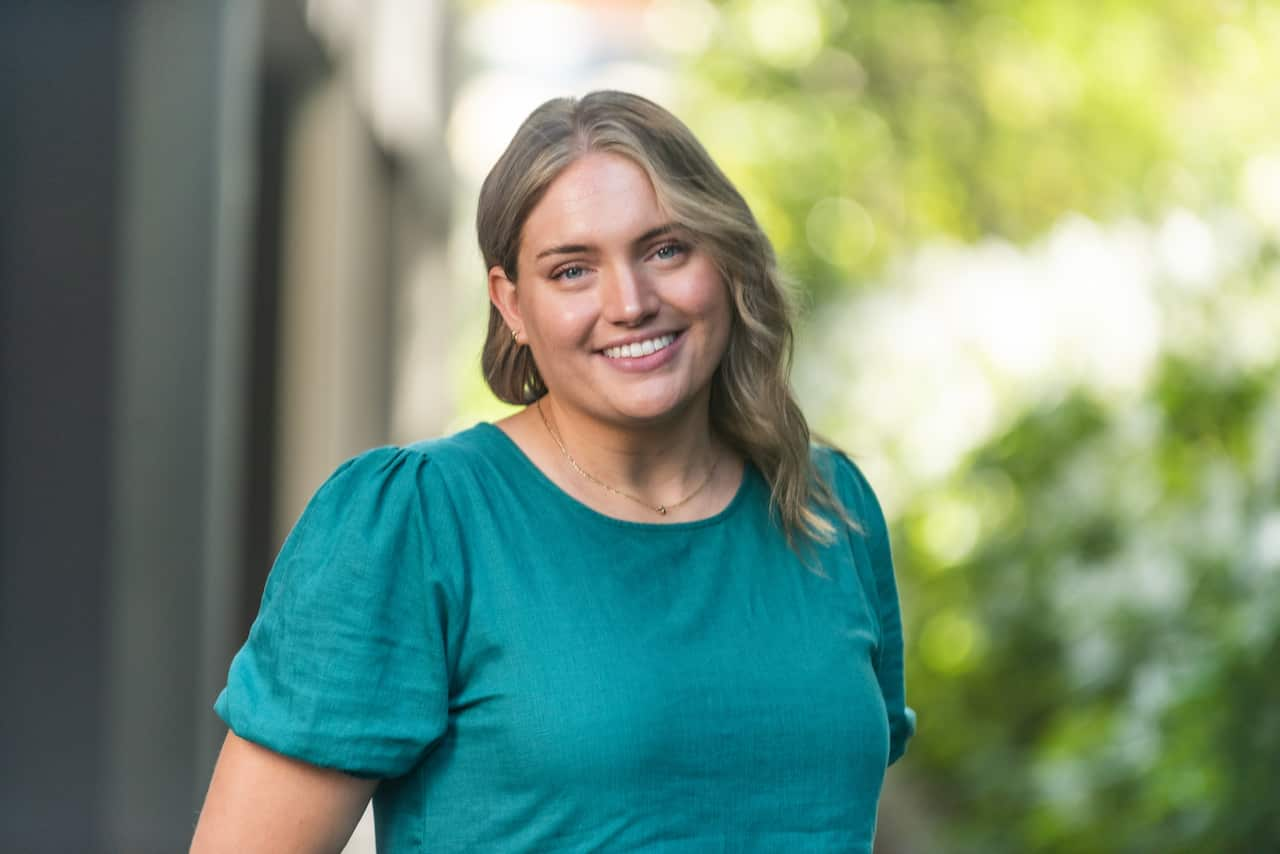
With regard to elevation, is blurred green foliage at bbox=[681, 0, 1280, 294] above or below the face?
above

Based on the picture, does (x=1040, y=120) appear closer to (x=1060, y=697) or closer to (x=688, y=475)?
(x=1060, y=697)

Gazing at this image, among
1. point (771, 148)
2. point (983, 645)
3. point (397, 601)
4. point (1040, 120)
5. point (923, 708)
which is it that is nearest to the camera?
point (397, 601)

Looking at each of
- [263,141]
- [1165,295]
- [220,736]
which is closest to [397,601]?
[220,736]

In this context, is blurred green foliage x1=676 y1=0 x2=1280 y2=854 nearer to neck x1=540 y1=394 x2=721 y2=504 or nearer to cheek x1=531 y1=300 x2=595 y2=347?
neck x1=540 y1=394 x2=721 y2=504

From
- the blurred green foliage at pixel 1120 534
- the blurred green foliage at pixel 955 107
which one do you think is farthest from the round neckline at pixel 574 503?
the blurred green foliage at pixel 955 107

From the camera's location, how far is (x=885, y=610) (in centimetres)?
262

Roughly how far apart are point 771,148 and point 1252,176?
899 centimetres

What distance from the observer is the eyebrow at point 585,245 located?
7.33 feet

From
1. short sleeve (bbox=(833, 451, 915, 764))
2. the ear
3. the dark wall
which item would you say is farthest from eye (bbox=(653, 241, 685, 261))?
the dark wall

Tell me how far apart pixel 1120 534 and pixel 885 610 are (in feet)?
8.06

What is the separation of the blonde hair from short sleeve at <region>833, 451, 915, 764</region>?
78mm

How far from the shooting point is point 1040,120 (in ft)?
37.6

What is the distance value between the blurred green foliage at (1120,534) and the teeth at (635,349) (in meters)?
0.59

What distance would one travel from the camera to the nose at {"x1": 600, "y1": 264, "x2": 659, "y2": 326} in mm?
2219
